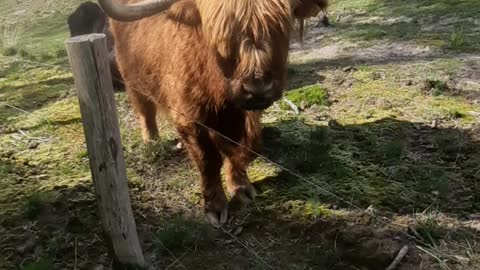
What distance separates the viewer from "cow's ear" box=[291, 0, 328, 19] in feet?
12.2

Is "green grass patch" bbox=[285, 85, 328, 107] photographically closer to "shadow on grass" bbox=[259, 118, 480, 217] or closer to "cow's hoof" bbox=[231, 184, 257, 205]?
"shadow on grass" bbox=[259, 118, 480, 217]

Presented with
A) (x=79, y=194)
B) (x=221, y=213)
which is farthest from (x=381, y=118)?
(x=79, y=194)

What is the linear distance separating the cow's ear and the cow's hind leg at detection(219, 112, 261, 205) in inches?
34.4

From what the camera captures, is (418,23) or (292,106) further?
(418,23)

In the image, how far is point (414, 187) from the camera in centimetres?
441

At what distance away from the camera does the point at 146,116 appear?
578 cm

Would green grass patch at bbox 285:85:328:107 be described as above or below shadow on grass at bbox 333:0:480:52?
below

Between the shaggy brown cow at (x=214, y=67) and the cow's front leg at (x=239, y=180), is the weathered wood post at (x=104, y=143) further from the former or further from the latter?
the cow's front leg at (x=239, y=180)

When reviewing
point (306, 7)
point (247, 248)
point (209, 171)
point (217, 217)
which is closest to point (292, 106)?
point (209, 171)

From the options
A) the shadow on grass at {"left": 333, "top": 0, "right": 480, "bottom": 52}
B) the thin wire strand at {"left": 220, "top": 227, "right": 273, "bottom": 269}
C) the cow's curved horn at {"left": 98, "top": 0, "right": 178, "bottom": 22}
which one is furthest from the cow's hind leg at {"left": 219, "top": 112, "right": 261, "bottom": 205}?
the shadow on grass at {"left": 333, "top": 0, "right": 480, "bottom": 52}

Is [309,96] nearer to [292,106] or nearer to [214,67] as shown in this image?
[292,106]

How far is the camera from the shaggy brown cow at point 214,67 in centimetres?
342

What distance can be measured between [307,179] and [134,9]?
196cm

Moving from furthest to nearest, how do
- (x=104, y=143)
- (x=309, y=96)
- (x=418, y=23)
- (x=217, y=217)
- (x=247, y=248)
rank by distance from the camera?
(x=418, y=23), (x=309, y=96), (x=217, y=217), (x=247, y=248), (x=104, y=143)
